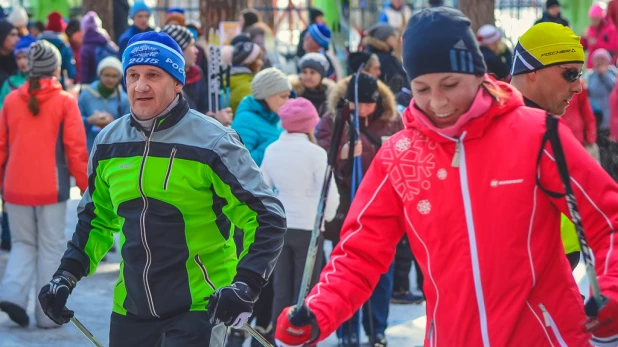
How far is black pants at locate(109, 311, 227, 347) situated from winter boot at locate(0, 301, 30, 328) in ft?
13.1

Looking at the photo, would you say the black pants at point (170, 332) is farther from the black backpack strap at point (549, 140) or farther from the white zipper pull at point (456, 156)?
the black backpack strap at point (549, 140)

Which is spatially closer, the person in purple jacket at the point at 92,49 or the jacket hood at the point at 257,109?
the jacket hood at the point at 257,109

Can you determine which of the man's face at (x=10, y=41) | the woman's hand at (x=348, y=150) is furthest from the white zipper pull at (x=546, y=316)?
the man's face at (x=10, y=41)

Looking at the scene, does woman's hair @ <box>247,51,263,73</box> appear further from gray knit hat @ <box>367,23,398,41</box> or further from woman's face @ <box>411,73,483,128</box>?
woman's face @ <box>411,73,483,128</box>

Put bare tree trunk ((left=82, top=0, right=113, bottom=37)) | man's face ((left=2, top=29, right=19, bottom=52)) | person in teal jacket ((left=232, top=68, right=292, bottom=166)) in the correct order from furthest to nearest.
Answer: bare tree trunk ((left=82, top=0, right=113, bottom=37)) < man's face ((left=2, top=29, right=19, bottom=52)) < person in teal jacket ((left=232, top=68, right=292, bottom=166))

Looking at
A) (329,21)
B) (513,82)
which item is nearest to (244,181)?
(513,82)

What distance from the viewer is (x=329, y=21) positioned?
21.6 meters

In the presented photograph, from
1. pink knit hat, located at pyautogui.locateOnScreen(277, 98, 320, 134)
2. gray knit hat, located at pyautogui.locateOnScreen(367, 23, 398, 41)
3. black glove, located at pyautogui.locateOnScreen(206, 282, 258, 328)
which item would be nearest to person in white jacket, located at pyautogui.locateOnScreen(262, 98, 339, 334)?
pink knit hat, located at pyautogui.locateOnScreen(277, 98, 320, 134)

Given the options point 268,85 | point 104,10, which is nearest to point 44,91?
point 268,85

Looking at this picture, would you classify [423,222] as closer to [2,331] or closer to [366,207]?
[366,207]

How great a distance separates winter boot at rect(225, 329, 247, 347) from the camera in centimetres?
805

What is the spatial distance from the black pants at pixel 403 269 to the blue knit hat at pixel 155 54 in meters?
4.73

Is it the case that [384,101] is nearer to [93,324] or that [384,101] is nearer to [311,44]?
[93,324]

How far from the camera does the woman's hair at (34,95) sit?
8328 millimetres
